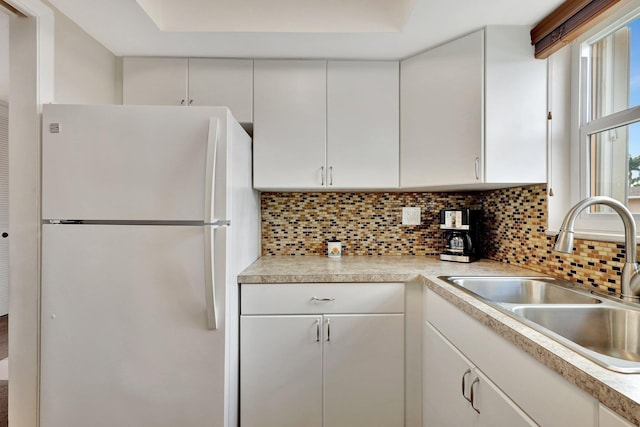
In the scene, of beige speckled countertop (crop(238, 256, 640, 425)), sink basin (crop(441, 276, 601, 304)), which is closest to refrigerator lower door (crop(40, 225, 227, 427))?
beige speckled countertop (crop(238, 256, 640, 425))

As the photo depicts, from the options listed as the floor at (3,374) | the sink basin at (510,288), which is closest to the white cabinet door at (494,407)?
the sink basin at (510,288)

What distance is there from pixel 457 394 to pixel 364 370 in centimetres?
50

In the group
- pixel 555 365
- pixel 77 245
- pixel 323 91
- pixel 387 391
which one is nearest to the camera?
pixel 555 365

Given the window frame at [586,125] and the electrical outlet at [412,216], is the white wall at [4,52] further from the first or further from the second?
the window frame at [586,125]

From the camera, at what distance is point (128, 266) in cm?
135

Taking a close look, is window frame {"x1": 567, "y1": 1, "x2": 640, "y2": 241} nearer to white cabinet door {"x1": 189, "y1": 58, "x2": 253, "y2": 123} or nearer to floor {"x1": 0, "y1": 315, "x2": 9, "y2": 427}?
white cabinet door {"x1": 189, "y1": 58, "x2": 253, "y2": 123}

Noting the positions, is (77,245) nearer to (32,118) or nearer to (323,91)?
(32,118)

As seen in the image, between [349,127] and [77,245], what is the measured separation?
152 centimetres

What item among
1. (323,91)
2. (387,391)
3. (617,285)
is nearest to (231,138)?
(323,91)

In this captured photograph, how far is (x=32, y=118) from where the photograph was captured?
1.38 meters

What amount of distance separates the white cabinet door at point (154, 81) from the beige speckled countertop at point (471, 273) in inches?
45.1

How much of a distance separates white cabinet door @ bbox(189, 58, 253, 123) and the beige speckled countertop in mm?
961

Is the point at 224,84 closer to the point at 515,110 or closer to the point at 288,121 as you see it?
the point at 288,121

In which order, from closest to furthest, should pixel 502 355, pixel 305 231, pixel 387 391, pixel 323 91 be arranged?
1. pixel 502 355
2. pixel 387 391
3. pixel 323 91
4. pixel 305 231
